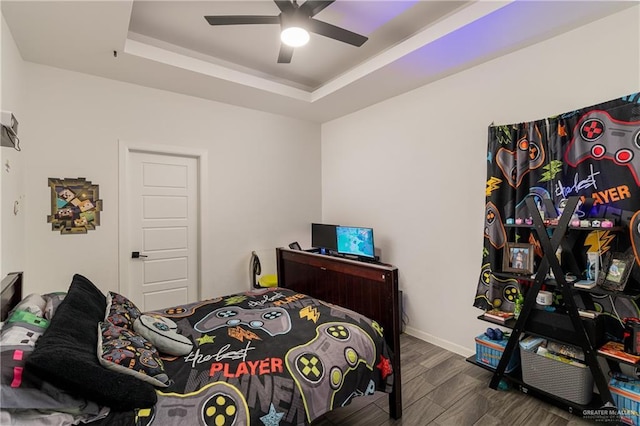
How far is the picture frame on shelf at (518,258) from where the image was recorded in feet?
7.90

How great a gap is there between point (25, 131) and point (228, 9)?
212 centimetres

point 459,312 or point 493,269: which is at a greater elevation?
point 493,269

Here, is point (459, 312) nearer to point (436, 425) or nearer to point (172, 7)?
point (436, 425)

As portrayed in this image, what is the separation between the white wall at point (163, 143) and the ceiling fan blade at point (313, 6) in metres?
2.13

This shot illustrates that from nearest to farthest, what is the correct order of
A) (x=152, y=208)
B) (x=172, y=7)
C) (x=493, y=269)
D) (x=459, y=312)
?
(x=172, y=7)
(x=493, y=269)
(x=459, y=312)
(x=152, y=208)

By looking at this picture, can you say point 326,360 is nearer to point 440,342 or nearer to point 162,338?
point 162,338

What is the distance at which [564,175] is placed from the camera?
91.0 inches

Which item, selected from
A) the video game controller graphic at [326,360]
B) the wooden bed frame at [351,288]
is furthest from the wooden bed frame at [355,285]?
the video game controller graphic at [326,360]

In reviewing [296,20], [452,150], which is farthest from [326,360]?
[452,150]

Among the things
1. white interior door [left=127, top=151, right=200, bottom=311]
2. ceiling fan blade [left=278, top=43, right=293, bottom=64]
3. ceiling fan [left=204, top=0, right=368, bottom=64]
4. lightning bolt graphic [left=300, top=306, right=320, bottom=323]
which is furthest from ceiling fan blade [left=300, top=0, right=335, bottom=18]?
white interior door [left=127, top=151, right=200, bottom=311]

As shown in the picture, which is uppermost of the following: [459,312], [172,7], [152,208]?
[172,7]

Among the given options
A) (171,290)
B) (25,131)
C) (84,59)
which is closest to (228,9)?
(84,59)

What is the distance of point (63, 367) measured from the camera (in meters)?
1.14

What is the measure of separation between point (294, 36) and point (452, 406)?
9.52 feet
